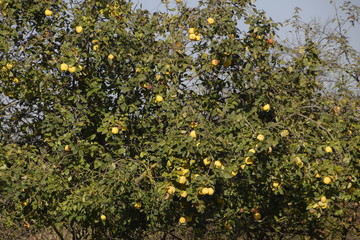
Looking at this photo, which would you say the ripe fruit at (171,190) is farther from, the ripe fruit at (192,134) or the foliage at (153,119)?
the ripe fruit at (192,134)

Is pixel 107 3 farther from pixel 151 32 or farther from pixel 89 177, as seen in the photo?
pixel 89 177

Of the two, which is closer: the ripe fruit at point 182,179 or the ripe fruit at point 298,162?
the ripe fruit at point 298,162

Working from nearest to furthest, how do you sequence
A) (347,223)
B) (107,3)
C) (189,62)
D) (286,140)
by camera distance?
(286,140)
(189,62)
(107,3)
(347,223)

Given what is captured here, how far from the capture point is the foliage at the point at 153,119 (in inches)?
192

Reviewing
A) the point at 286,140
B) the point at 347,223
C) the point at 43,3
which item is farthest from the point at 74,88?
the point at 347,223

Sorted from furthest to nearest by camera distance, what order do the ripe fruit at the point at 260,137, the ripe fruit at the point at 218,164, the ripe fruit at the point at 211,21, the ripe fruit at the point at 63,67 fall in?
the ripe fruit at the point at 211,21 < the ripe fruit at the point at 63,67 < the ripe fruit at the point at 218,164 < the ripe fruit at the point at 260,137

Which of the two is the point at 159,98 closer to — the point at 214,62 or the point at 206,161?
the point at 214,62

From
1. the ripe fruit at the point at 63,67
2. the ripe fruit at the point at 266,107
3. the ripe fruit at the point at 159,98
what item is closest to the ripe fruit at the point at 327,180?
the ripe fruit at the point at 266,107

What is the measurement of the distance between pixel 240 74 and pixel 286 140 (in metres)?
0.82

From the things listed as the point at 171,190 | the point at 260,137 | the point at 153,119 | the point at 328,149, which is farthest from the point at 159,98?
the point at 328,149

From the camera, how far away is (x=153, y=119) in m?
5.40

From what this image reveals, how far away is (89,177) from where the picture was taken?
5.29 meters

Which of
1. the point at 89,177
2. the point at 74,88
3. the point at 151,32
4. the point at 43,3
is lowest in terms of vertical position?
the point at 89,177

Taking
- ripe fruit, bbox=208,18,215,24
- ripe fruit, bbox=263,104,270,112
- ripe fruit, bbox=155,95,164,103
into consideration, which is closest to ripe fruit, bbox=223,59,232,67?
ripe fruit, bbox=208,18,215,24
